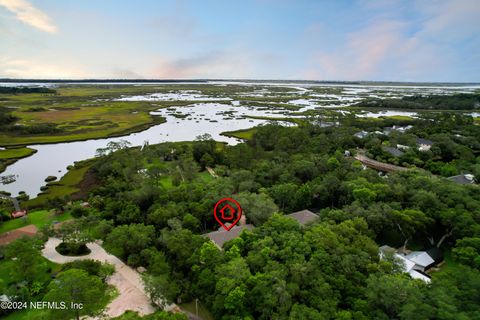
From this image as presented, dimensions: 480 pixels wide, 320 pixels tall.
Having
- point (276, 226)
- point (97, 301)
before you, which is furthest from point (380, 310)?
point (97, 301)

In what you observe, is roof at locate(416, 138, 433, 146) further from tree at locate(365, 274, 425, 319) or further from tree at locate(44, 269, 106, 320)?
tree at locate(44, 269, 106, 320)

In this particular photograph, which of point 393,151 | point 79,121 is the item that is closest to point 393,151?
point 393,151

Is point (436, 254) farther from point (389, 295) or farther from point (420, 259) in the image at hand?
point (389, 295)

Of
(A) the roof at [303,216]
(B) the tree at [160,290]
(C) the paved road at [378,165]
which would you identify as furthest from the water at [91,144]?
(A) the roof at [303,216]

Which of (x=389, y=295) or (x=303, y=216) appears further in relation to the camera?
(x=303, y=216)

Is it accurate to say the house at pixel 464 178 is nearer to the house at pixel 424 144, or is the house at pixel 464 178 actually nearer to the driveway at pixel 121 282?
the house at pixel 424 144

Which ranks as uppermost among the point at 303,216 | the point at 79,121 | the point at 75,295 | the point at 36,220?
the point at 79,121
